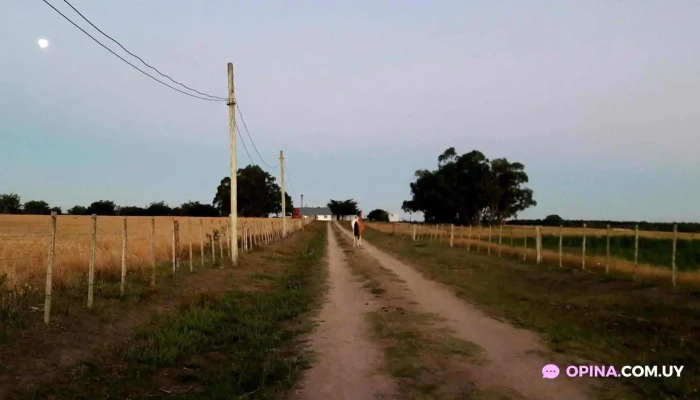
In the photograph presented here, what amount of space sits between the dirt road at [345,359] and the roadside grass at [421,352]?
0.65ft

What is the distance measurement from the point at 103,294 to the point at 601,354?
9.23m

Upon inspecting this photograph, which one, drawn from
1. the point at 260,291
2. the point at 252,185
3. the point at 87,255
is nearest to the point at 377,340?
the point at 260,291

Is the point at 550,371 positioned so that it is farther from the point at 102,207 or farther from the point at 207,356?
the point at 102,207

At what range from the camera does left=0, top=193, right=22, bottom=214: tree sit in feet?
280

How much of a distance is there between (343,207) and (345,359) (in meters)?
181

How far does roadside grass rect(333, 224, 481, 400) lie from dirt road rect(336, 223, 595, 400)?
218mm

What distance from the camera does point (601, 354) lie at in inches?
310

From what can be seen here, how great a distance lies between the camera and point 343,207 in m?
189

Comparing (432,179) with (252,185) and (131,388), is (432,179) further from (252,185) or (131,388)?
(131,388)

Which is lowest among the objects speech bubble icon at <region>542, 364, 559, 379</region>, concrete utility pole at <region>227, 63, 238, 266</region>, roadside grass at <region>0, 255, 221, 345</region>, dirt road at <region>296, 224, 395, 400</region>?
dirt road at <region>296, 224, 395, 400</region>

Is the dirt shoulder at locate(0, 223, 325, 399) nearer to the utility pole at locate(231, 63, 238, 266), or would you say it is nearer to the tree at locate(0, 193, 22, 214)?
the utility pole at locate(231, 63, 238, 266)

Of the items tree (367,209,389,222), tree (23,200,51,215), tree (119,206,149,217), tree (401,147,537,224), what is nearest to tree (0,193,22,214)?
tree (23,200,51,215)

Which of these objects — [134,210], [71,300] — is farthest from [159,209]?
[71,300]

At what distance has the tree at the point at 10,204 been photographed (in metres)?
85.4
